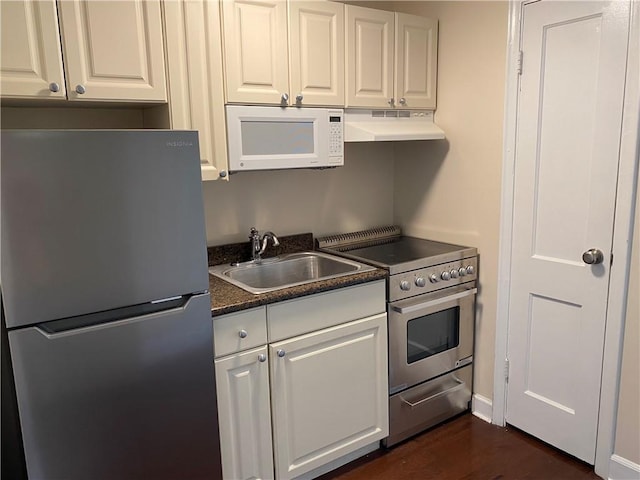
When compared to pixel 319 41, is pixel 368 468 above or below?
below

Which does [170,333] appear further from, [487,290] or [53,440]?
[487,290]

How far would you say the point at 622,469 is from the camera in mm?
2109

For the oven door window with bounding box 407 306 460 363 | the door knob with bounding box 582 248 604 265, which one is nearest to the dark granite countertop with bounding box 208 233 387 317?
the oven door window with bounding box 407 306 460 363

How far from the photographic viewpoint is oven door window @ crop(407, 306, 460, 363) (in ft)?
8.01

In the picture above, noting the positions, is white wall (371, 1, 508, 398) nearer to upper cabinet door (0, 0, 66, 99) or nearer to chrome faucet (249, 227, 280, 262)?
chrome faucet (249, 227, 280, 262)

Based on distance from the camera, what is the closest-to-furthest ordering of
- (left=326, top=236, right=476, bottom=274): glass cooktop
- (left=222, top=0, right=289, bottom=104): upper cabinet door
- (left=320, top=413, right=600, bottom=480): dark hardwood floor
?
(left=222, top=0, right=289, bottom=104): upper cabinet door → (left=320, top=413, right=600, bottom=480): dark hardwood floor → (left=326, top=236, right=476, bottom=274): glass cooktop

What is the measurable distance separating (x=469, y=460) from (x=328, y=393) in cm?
81

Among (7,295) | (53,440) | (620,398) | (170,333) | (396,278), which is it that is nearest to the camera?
(7,295)

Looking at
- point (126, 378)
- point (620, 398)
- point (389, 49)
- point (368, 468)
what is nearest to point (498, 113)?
point (389, 49)

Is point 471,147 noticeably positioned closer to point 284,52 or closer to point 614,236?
point 614,236

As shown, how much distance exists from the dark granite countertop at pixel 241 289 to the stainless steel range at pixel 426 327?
0.21 m

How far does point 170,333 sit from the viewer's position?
164 cm

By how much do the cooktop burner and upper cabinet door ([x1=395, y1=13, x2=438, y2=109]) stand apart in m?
0.78

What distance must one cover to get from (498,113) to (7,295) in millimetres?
2198
